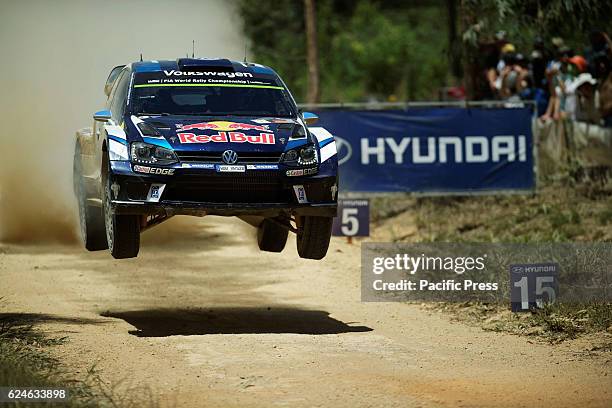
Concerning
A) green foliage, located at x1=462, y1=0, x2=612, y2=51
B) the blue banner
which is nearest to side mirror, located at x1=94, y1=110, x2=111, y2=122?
the blue banner

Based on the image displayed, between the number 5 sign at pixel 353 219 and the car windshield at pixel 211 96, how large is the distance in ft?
20.9

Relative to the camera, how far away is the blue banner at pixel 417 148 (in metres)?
19.9

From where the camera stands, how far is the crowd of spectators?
67.5 feet

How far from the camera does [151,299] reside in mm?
14719

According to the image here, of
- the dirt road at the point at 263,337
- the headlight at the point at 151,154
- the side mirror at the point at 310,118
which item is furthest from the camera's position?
the side mirror at the point at 310,118

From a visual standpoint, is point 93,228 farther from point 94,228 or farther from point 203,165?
point 203,165

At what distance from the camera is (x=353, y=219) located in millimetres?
18312

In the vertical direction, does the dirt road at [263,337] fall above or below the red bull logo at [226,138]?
below

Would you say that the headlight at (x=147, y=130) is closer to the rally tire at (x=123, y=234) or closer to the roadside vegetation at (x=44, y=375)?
the rally tire at (x=123, y=234)

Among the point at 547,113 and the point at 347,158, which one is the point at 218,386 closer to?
the point at 347,158

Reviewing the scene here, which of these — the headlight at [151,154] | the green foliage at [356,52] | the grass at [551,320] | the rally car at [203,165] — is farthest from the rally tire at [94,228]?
the green foliage at [356,52]

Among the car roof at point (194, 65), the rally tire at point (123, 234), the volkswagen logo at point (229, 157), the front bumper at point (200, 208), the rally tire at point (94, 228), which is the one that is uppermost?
the car roof at point (194, 65)

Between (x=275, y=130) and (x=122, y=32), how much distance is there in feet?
38.2

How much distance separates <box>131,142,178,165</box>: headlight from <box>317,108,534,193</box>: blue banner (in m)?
9.58
